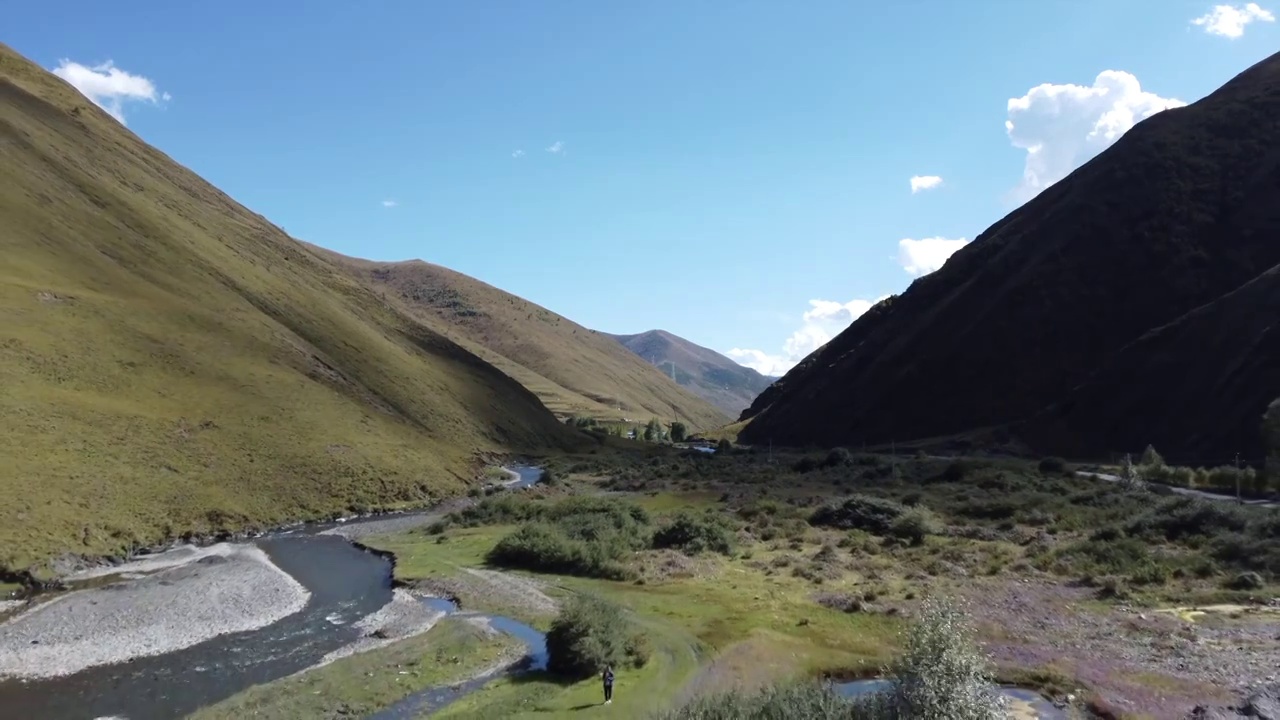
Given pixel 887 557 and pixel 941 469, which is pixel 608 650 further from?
pixel 941 469

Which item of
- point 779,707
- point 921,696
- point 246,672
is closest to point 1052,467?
point 921,696

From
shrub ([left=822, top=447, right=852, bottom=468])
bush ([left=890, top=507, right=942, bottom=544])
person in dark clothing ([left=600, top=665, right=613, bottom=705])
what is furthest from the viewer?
shrub ([left=822, top=447, right=852, bottom=468])

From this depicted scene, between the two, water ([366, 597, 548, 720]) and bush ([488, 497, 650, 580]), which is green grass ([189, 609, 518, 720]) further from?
bush ([488, 497, 650, 580])

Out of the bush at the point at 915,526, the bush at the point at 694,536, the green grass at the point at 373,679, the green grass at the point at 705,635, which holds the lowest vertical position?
the green grass at the point at 373,679

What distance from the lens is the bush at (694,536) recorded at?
50.8 meters

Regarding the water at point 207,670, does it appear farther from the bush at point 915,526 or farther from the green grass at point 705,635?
the bush at point 915,526

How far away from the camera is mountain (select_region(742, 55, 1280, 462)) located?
347 feet

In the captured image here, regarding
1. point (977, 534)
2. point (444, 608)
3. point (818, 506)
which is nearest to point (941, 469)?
point (818, 506)

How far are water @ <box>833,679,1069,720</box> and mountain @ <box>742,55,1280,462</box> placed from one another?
275 ft

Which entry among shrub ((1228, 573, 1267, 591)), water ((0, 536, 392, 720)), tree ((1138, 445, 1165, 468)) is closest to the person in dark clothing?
water ((0, 536, 392, 720))

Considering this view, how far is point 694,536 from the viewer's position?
2063 inches

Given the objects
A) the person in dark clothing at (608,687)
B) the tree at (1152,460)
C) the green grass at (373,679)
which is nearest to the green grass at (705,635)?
the person in dark clothing at (608,687)

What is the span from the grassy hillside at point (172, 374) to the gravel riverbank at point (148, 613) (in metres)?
6.60

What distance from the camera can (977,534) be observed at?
52875 millimetres
